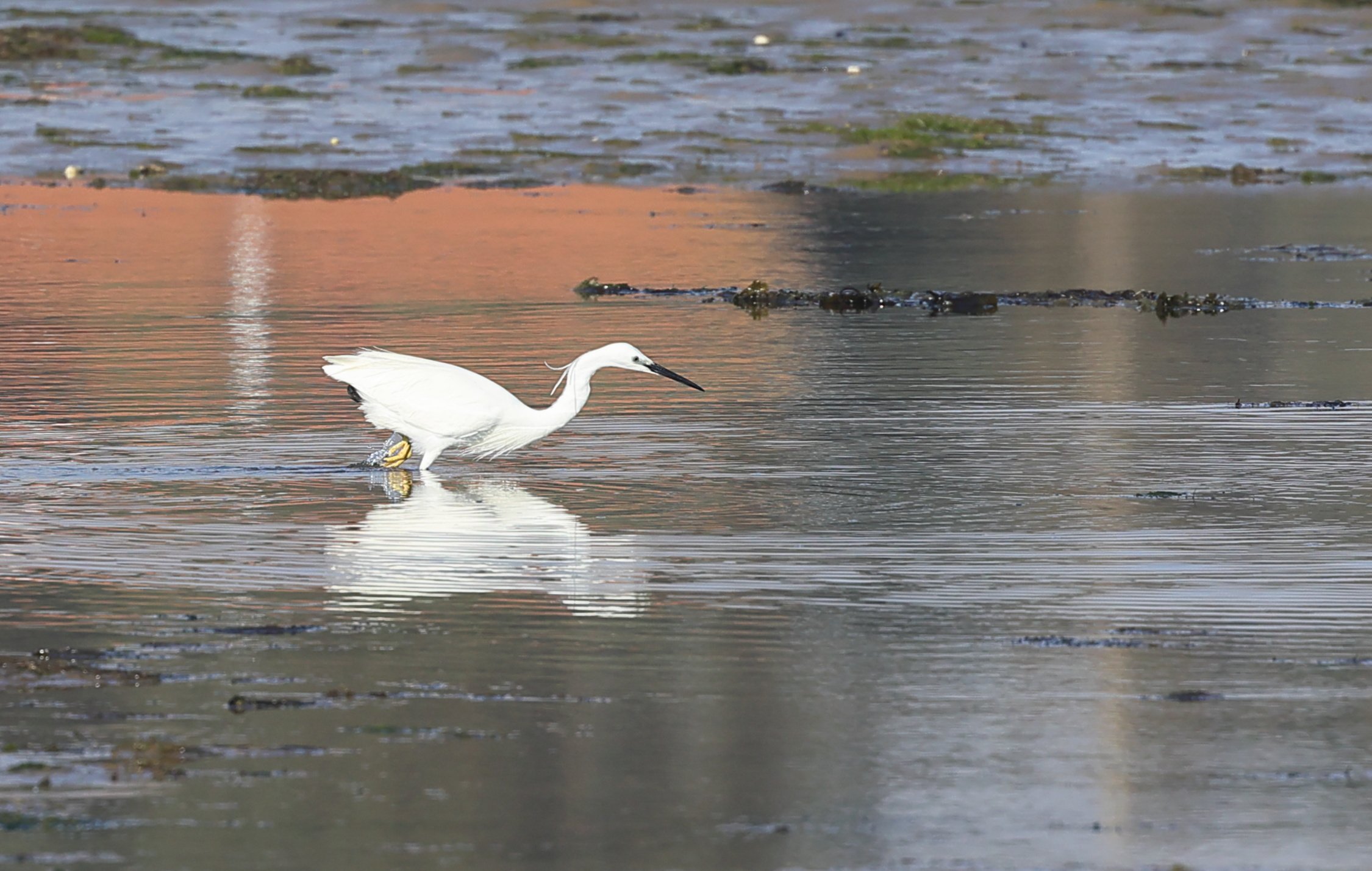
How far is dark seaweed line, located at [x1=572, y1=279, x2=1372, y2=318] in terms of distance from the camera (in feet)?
59.9

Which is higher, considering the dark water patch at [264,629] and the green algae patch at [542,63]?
the green algae patch at [542,63]

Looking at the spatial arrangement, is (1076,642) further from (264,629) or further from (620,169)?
(620,169)

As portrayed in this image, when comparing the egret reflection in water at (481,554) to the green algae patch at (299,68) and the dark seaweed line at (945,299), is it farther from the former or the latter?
the green algae patch at (299,68)

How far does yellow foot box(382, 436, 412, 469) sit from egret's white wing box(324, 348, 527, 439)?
0.13 m

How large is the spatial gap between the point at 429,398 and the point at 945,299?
7.43m

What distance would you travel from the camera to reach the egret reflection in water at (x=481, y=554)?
348 inches

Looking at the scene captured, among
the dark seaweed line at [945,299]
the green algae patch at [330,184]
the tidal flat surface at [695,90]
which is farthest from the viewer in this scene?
the tidal flat surface at [695,90]

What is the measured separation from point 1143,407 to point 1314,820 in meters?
7.75

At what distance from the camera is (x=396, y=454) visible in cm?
1209

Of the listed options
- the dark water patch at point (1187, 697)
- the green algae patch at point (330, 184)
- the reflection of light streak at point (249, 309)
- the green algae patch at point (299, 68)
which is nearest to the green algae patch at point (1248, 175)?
the green algae patch at point (330, 184)

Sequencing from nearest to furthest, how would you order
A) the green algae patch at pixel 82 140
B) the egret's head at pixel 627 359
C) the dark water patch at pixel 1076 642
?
1. the dark water patch at pixel 1076 642
2. the egret's head at pixel 627 359
3. the green algae patch at pixel 82 140

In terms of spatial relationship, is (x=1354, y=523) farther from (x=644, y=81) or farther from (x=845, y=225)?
(x=644, y=81)

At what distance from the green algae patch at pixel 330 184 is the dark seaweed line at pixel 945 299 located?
27.7 ft

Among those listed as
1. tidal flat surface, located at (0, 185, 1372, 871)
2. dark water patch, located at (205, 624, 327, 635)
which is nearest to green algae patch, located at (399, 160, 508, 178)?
tidal flat surface, located at (0, 185, 1372, 871)
